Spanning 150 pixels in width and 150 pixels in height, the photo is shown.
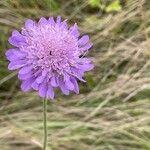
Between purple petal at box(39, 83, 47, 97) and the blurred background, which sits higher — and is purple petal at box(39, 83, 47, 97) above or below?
below

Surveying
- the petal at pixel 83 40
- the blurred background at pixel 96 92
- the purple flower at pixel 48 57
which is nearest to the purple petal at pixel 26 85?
the purple flower at pixel 48 57

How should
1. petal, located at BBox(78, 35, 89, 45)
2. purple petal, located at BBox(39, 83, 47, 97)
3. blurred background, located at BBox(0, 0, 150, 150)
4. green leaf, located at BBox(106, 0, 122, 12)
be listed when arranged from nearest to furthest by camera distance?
purple petal, located at BBox(39, 83, 47, 97) → petal, located at BBox(78, 35, 89, 45) → blurred background, located at BBox(0, 0, 150, 150) → green leaf, located at BBox(106, 0, 122, 12)

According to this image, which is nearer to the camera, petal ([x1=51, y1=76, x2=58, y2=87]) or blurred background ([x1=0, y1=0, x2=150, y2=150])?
petal ([x1=51, y1=76, x2=58, y2=87])

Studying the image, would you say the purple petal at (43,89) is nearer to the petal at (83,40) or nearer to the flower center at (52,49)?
the flower center at (52,49)

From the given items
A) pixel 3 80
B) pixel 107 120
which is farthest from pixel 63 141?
pixel 3 80

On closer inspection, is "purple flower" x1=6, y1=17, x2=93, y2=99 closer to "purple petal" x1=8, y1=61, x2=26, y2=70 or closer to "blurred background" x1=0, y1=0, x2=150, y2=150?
"purple petal" x1=8, y1=61, x2=26, y2=70

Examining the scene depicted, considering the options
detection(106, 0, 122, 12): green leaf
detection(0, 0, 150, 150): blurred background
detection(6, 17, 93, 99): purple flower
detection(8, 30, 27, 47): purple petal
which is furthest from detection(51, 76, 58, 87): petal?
detection(106, 0, 122, 12): green leaf
